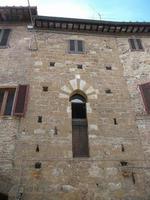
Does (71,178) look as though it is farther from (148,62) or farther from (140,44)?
(140,44)

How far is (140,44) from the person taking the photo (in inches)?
479

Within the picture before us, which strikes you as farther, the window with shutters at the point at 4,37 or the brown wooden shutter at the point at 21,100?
the window with shutters at the point at 4,37

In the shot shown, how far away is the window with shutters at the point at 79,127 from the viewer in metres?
8.66

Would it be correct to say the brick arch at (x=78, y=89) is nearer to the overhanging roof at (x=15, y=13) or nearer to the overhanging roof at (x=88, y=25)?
the overhanging roof at (x=88, y=25)

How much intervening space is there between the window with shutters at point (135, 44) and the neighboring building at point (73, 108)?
0.05 m

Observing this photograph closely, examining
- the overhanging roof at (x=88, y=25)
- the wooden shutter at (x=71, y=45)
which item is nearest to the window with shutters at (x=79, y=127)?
the wooden shutter at (x=71, y=45)

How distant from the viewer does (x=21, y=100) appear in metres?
9.38

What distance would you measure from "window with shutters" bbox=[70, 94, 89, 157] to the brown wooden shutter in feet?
5.88

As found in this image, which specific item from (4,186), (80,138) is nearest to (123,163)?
(80,138)

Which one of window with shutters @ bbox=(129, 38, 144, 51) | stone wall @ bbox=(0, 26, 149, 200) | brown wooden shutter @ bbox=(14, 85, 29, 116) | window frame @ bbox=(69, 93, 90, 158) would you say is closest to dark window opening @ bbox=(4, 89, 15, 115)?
brown wooden shutter @ bbox=(14, 85, 29, 116)

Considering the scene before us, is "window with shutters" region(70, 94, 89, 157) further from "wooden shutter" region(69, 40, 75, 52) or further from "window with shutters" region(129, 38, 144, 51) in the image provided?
"window with shutters" region(129, 38, 144, 51)

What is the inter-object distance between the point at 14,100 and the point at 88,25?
5444mm

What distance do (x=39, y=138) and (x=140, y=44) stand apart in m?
6.91

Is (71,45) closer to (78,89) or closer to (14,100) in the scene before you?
(78,89)
